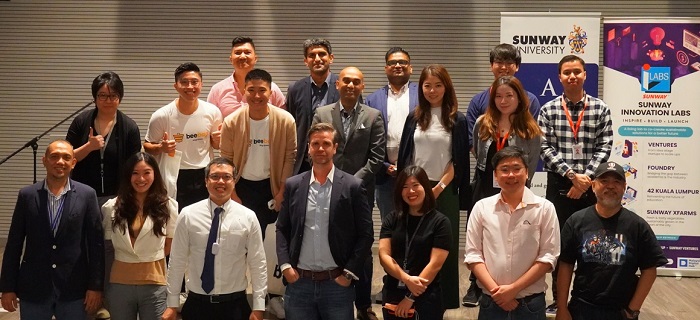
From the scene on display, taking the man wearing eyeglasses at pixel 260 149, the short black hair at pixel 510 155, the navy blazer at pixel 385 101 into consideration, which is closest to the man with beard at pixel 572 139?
the short black hair at pixel 510 155

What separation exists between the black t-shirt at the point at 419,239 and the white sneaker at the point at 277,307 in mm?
979

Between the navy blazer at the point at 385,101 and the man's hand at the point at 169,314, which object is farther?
the navy blazer at the point at 385,101

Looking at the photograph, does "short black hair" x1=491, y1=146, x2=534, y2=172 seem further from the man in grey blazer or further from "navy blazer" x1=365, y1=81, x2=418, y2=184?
"navy blazer" x1=365, y1=81, x2=418, y2=184

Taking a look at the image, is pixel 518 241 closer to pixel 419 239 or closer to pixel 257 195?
pixel 419 239

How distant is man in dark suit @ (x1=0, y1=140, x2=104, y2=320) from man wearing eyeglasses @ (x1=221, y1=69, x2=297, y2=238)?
3.29 feet

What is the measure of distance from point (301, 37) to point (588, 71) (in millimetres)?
2641

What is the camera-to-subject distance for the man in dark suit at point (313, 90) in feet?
17.7

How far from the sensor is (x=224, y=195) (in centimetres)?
428

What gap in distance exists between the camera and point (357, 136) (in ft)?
16.4

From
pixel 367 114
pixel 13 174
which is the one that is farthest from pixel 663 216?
pixel 13 174

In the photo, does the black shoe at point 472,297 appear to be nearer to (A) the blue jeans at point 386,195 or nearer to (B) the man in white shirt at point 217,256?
(A) the blue jeans at point 386,195


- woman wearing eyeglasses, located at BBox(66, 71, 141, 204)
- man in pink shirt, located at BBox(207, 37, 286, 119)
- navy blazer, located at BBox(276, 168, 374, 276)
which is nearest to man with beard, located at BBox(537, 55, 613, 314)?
navy blazer, located at BBox(276, 168, 374, 276)

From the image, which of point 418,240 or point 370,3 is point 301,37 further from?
point 418,240

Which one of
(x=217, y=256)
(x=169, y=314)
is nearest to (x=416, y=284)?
(x=217, y=256)
